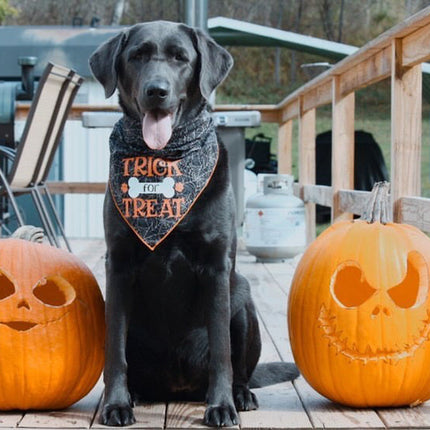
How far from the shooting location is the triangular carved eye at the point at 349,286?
2312 millimetres

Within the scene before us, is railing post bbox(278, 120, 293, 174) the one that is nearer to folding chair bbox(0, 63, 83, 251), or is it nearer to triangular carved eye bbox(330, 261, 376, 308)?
folding chair bbox(0, 63, 83, 251)

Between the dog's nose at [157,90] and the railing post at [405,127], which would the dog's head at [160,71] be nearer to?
the dog's nose at [157,90]

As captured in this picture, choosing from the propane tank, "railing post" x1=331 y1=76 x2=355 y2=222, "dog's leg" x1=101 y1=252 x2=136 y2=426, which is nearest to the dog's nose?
"dog's leg" x1=101 y1=252 x2=136 y2=426

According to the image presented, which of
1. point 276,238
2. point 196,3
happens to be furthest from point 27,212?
point 276,238

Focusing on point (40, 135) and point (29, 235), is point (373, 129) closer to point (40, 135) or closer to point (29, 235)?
point (40, 135)

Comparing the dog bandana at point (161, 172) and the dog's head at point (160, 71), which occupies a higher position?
the dog's head at point (160, 71)

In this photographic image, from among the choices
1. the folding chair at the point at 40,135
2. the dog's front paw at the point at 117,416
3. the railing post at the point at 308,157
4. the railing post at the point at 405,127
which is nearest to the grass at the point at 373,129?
the railing post at the point at 308,157

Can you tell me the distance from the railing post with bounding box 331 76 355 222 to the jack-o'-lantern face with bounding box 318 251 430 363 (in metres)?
2.65

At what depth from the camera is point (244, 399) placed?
236 cm

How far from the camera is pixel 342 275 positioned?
7.84ft

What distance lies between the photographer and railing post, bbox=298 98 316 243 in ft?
21.1

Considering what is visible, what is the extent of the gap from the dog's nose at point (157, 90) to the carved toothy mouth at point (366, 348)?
2.23 feet

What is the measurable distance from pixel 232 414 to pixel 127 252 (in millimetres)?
485

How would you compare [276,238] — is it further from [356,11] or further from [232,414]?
[356,11]
